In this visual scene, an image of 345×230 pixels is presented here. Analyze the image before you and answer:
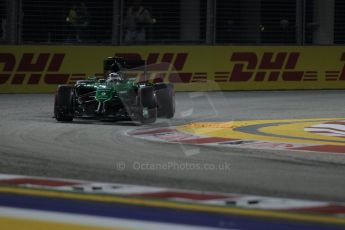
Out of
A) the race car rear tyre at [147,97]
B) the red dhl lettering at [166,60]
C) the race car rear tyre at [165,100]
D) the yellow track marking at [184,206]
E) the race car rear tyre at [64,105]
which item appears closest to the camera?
the yellow track marking at [184,206]

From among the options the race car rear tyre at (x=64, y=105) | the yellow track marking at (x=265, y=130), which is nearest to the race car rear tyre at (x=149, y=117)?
the yellow track marking at (x=265, y=130)

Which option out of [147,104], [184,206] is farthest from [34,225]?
[147,104]

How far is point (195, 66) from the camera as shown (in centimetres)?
1791

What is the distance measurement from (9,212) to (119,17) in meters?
13.7

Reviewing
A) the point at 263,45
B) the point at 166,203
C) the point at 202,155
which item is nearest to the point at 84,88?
the point at 202,155

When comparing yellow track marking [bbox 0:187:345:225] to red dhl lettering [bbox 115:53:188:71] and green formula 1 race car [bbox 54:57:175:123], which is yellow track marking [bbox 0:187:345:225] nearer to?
green formula 1 race car [bbox 54:57:175:123]

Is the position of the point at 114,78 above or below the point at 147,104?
above

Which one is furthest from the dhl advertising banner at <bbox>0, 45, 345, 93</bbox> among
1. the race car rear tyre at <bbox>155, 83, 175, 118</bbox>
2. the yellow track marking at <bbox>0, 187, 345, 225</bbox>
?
the yellow track marking at <bbox>0, 187, 345, 225</bbox>

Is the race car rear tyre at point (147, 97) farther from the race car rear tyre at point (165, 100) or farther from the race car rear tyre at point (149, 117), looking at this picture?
the race car rear tyre at point (165, 100)

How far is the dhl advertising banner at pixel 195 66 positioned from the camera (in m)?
17.1

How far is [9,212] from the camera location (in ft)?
15.2

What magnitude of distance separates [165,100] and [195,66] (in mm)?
6693

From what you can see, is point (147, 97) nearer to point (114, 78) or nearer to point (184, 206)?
point (114, 78)

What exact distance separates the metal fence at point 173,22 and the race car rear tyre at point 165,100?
669 cm
